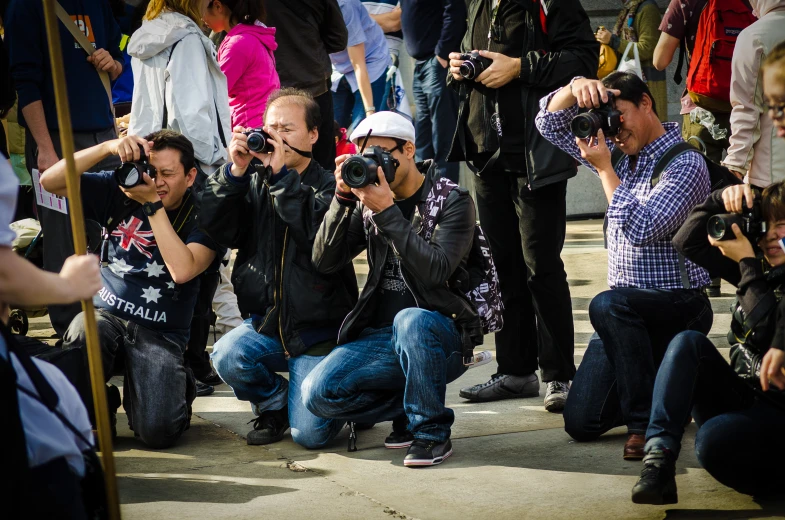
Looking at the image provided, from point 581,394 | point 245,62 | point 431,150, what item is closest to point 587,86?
point 581,394

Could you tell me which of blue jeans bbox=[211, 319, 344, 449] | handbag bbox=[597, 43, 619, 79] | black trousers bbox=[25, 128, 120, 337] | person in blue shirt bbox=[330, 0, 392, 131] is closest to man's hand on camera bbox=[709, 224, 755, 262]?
blue jeans bbox=[211, 319, 344, 449]

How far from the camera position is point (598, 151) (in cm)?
390

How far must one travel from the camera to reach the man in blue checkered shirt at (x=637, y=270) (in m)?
3.81

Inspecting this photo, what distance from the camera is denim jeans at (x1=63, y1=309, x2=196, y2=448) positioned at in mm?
4191

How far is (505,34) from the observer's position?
4684mm

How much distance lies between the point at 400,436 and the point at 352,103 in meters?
4.21

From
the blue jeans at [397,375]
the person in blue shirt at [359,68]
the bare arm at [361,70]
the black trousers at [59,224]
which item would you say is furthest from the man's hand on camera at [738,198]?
the bare arm at [361,70]

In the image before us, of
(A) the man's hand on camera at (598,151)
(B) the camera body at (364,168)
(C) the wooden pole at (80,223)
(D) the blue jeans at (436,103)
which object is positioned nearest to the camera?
(C) the wooden pole at (80,223)

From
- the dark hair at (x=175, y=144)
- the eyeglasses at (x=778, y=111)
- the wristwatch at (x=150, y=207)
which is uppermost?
the eyeglasses at (x=778, y=111)

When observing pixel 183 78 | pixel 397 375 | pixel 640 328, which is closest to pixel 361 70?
pixel 183 78

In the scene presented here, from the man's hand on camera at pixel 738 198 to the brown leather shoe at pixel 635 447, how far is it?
0.91 m

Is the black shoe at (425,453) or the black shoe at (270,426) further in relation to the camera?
the black shoe at (270,426)

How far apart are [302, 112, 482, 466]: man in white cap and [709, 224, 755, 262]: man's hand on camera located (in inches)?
39.1

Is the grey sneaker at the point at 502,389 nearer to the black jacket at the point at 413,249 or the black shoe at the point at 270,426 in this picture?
the black jacket at the point at 413,249
